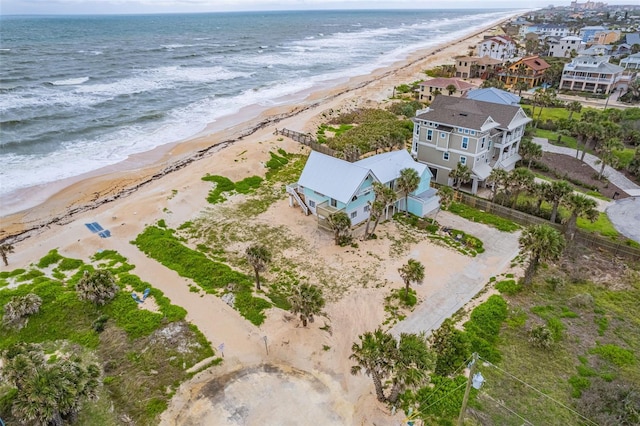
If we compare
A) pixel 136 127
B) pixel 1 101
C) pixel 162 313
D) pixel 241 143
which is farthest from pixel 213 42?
pixel 162 313

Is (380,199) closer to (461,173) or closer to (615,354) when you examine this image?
(461,173)

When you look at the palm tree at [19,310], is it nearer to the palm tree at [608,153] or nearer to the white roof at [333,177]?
the white roof at [333,177]

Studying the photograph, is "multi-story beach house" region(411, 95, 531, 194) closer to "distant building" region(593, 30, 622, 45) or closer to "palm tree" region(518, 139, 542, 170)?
"palm tree" region(518, 139, 542, 170)

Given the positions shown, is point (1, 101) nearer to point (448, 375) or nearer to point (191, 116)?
point (191, 116)

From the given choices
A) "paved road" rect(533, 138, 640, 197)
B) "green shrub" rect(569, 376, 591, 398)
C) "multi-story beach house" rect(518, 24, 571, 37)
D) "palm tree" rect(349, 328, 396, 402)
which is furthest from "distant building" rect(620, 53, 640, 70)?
"palm tree" rect(349, 328, 396, 402)

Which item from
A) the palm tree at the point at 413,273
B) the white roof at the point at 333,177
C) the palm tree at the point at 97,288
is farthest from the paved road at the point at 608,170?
the palm tree at the point at 97,288

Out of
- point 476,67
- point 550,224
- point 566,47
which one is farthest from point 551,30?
point 550,224

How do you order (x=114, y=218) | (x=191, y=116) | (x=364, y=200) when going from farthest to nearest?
(x=191, y=116) → (x=114, y=218) → (x=364, y=200)
